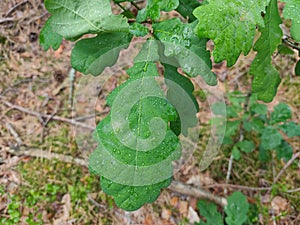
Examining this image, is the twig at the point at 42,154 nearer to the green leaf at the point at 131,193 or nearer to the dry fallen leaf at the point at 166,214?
the dry fallen leaf at the point at 166,214

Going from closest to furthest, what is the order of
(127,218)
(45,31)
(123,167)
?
(123,167)
(45,31)
(127,218)

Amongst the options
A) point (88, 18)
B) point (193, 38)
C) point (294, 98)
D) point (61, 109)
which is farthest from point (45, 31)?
point (294, 98)

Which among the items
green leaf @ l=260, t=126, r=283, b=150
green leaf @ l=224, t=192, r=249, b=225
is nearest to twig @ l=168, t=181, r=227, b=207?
green leaf @ l=224, t=192, r=249, b=225

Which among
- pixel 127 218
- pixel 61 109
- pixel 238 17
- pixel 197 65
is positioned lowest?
pixel 127 218

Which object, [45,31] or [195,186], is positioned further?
[195,186]

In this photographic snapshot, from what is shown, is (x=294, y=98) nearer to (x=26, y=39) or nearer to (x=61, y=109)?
(x=61, y=109)

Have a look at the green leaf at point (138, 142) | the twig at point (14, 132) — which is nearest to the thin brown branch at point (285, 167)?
the green leaf at point (138, 142)

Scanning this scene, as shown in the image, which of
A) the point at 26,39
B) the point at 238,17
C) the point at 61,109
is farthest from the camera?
the point at 26,39

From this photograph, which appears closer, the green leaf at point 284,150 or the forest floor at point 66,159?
the green leaf at point 284,150
